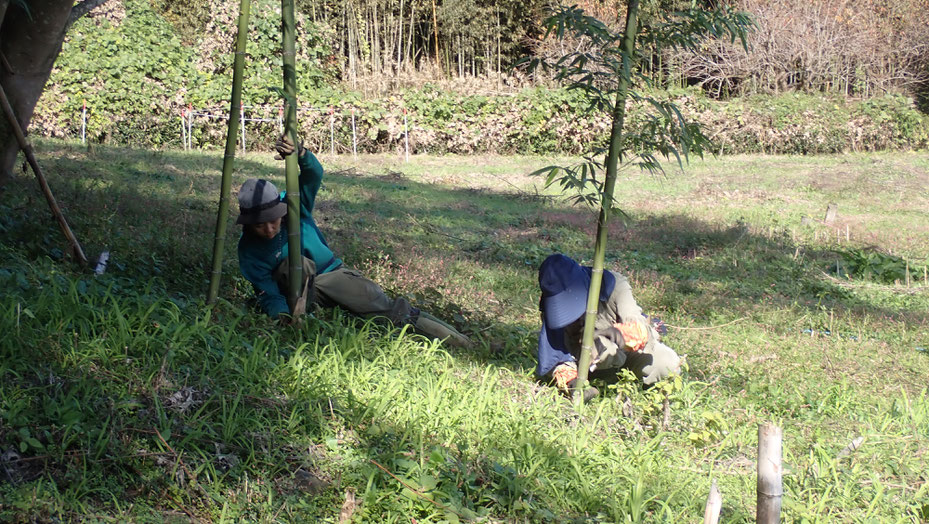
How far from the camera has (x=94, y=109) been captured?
58.9 ft

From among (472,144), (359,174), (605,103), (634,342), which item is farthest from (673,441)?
(472,144)

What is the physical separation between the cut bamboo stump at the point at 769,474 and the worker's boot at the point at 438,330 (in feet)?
9.15

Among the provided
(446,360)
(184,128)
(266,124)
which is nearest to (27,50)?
(446,360)

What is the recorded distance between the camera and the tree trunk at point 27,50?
5246 millimetres

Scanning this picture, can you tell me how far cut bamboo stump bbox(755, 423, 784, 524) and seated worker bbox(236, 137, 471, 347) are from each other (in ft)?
8.79

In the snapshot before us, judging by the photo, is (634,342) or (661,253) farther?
(661,253)

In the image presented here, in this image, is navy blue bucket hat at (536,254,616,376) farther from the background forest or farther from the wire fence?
the wire fence

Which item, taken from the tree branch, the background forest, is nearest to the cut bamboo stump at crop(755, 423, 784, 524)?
the background forest

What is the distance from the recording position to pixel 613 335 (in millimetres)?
4621

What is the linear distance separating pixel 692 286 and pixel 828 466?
4.59 meters

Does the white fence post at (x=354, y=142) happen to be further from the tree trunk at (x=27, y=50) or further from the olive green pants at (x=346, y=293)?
the olive green pants at (x=346, y=293)

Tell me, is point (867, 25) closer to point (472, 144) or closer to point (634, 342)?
point (472, 144)

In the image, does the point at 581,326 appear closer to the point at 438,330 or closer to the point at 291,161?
the point at 438,330

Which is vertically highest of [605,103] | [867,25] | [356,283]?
[867,25]
